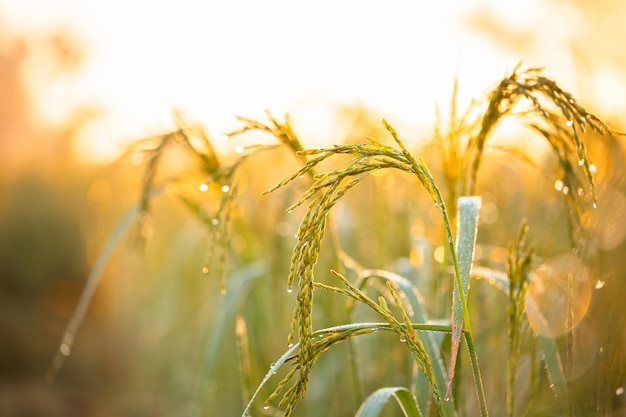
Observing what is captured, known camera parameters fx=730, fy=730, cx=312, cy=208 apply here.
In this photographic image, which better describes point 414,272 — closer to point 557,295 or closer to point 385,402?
point 557,295

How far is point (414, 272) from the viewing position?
65.4 inches

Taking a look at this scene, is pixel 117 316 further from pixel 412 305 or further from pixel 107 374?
pixel 412 305

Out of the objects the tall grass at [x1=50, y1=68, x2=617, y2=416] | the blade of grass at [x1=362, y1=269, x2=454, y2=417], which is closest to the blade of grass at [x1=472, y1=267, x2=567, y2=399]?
the tall grass at [x1=50, y1=68, x2=617, y2=416]

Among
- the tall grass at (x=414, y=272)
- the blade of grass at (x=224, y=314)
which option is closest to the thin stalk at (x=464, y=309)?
the tall grass at (x=414, y=272)

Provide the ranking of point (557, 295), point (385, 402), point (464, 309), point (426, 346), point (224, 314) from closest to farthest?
point (464, 309), point (385, 402), point (426, 346), point (557, 295), point (224, 314)

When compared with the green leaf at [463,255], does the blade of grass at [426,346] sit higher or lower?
lower

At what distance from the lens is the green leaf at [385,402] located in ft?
3.22

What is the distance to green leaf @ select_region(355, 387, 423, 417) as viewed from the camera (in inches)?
38.6

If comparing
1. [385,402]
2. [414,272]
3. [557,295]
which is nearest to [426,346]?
[385,402]

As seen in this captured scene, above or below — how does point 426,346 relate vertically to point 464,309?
below

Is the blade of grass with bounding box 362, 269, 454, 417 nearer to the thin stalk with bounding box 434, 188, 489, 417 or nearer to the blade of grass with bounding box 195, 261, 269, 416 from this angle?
the thin stalk with bounding box 434, 188, 489, 417

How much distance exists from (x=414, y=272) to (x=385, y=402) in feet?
2.27

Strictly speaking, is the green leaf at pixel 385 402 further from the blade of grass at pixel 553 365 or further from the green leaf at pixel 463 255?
the blade of grass at pixel 553 365

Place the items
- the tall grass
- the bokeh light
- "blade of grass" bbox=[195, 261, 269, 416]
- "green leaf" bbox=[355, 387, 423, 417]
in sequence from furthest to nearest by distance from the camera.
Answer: "blade of grass" bbox=[195, 261, 269, 416]
the bokeh light
"green leaf" bbox=[355, 387, 423, 417]
the tall grass
